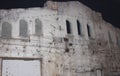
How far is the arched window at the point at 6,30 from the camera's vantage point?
23.8ft

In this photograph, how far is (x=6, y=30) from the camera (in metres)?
7.32

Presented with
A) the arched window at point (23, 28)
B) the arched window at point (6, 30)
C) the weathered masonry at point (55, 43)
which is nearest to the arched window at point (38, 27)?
the weathered masonry at point (55, 43)

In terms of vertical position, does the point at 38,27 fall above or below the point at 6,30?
above

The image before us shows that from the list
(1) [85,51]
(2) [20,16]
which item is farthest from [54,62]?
(2) [20,16]

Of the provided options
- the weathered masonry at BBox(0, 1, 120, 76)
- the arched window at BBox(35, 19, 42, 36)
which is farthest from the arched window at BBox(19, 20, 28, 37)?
the arched window at BBox(35, 19, 42, 36)

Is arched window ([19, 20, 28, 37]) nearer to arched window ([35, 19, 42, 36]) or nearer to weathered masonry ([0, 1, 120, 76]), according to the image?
weathered masonry ([0, 1, 120, 76])

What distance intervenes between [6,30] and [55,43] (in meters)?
2.26

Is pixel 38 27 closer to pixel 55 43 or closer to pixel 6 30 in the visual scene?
pixel 55 43

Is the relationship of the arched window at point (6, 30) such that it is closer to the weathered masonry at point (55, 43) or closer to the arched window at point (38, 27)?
the weathered masonry at point (55, 43)

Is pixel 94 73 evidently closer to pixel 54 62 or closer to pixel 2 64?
pixel 54 62

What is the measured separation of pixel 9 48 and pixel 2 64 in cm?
70

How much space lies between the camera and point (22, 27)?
25.2 ft

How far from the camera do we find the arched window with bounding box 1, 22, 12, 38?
23.8 ft

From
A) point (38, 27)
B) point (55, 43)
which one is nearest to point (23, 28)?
point (38, 27)
